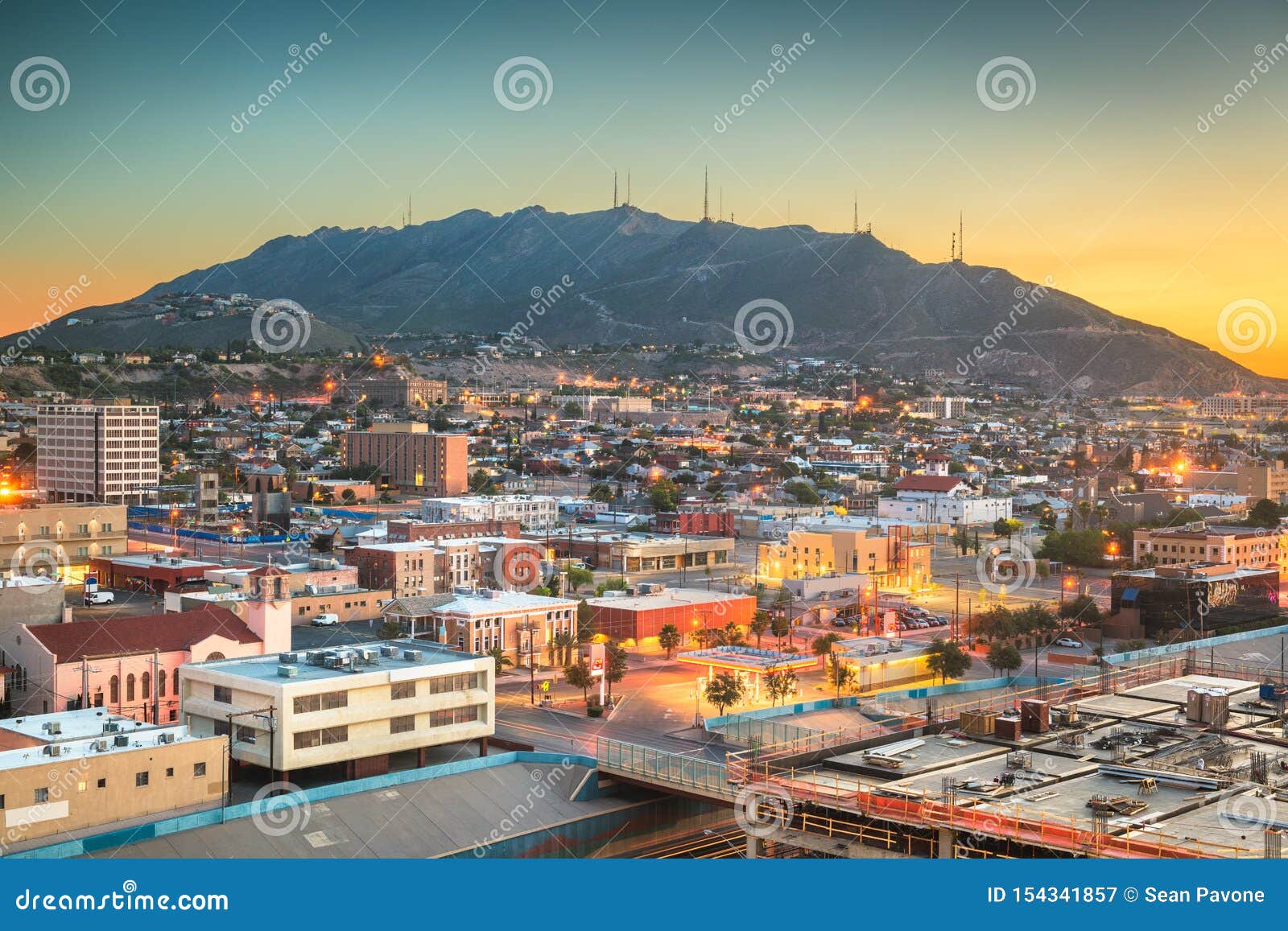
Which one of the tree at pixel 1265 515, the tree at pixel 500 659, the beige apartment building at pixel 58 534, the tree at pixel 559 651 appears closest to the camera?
the tree at pixel 500 659

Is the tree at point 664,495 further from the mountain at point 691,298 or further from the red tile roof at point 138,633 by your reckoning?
the mountain at point 691,298

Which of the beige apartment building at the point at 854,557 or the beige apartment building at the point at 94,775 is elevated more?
the beige apartment building at the point at 854,557

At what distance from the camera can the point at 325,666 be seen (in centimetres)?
1184

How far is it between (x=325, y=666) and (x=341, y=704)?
499 mm

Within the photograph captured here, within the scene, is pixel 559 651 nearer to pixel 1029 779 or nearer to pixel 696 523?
pixel 1029 779

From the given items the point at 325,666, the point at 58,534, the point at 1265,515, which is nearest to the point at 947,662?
the point at 325,666

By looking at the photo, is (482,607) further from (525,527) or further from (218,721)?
(525,527)

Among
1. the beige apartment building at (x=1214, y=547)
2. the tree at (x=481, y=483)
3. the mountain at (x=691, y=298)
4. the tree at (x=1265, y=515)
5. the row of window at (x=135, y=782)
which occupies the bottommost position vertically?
the row of window at (x=135, y=782)

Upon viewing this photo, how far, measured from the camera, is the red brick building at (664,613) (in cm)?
1989

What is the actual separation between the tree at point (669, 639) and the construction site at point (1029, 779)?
6970 mm

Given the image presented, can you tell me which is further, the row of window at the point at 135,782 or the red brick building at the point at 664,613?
the red brick building at the point at 664,613

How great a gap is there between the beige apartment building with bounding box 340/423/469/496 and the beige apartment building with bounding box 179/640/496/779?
3073cm

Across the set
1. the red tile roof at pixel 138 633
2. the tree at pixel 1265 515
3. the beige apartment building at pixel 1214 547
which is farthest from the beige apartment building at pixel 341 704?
the tree at pixel 1265 515

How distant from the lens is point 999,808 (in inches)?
310
